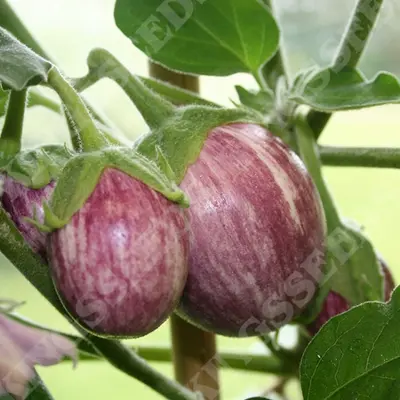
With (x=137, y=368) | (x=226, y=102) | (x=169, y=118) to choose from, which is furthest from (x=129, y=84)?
(x=226, y=102)

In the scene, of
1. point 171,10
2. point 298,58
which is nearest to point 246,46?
point 171,10

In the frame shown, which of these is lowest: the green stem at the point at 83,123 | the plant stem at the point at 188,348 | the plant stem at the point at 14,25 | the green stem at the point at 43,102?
the plant stem at the point at 188,348

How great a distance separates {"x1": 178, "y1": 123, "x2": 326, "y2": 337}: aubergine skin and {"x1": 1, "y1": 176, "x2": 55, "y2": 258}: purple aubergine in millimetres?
55

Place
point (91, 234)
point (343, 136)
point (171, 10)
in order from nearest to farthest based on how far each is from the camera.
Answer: point (91, 234) < point (171, 10) < point (343, 136)

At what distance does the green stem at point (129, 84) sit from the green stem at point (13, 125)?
3 cm

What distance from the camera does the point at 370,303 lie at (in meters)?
0.33

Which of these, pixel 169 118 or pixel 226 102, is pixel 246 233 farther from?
pixel 226 102

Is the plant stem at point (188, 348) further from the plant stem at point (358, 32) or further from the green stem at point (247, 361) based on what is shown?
the plant stem at point (358, 32)

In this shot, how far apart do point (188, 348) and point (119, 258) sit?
23cm

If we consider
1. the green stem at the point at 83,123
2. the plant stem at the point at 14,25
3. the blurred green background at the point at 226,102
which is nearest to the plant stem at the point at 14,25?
the plant stem at the point at 14,25

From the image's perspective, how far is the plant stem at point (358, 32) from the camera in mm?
403

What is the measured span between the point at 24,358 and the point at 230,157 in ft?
0.39

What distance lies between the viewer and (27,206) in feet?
1.05

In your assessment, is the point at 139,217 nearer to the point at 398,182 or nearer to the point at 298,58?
the point at 298,58
